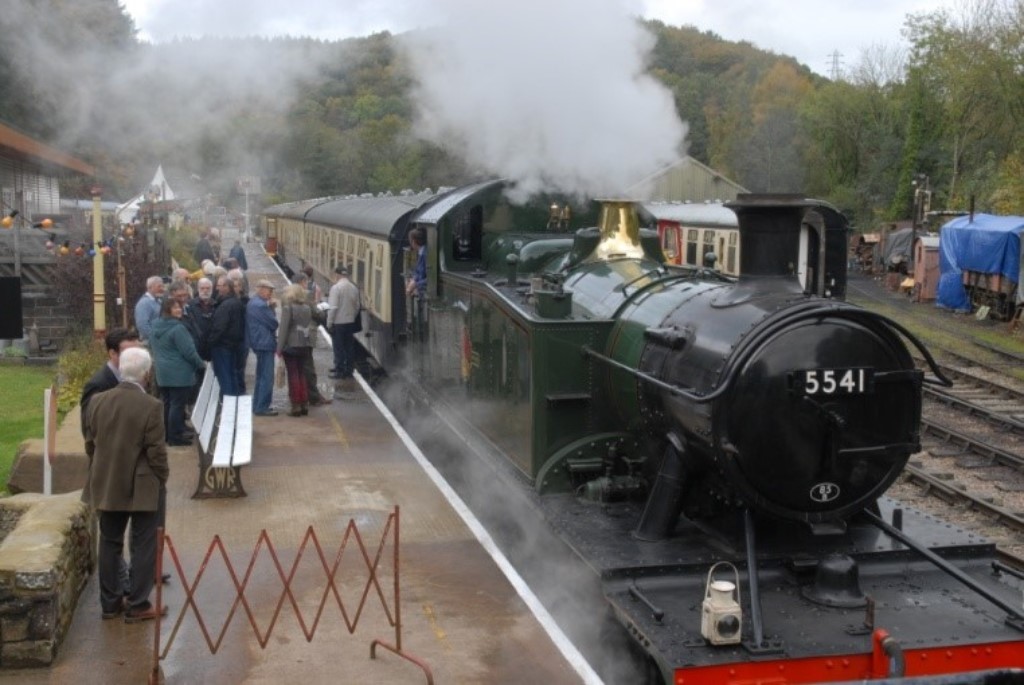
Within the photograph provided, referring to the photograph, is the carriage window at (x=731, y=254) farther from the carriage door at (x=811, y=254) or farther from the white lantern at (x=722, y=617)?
the white lantern at (x=722, y=617)

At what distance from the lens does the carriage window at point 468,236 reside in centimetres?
940

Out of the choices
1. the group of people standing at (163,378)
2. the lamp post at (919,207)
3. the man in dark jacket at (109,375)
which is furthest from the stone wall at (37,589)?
the lamp post at (919,207)

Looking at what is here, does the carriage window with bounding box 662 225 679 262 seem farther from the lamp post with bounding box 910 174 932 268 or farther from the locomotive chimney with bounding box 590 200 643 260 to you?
the locomotive chimney with bounding box 590 200 643 260

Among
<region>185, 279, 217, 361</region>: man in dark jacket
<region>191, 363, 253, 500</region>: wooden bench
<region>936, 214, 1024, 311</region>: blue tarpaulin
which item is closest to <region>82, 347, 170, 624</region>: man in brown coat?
<region>191, 363, 253, 500</region>: wooden bench

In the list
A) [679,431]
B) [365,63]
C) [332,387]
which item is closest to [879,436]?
[679,431]

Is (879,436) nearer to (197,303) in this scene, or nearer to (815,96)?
(197,303)

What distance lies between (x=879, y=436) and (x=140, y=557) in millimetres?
3931

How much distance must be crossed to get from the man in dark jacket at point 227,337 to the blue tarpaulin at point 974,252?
19.0 metres

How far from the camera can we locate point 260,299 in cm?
1111

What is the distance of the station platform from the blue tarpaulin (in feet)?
64.5

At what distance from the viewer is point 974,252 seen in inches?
1011

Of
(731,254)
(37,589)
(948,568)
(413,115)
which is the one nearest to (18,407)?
(37,589)

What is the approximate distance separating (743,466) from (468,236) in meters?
4.83

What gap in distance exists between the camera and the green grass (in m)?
9.95
